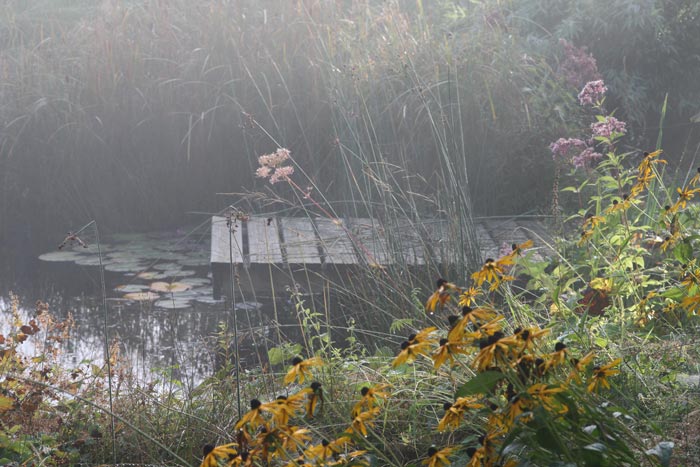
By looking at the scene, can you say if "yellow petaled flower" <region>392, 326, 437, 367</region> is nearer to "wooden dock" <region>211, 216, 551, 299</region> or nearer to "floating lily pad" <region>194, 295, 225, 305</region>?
"wooden dock" <region>211, 216, 551, 299</region>

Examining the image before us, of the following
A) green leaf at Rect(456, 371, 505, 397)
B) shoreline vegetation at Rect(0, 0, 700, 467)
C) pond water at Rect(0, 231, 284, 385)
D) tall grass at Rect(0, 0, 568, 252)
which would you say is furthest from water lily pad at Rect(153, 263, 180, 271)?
green leaf at Rect(456, 371, 505, 397)

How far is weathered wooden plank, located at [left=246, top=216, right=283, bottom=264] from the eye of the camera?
3.49m

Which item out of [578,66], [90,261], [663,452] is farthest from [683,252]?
[90,261]

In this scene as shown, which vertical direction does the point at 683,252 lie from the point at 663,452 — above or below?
above

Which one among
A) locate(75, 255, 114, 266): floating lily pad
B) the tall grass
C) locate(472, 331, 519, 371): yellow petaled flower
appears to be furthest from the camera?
the tall grass

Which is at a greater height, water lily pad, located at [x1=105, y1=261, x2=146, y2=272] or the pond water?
water lily pad, located at [x1=105, y1=261, x2=146, y2=272]

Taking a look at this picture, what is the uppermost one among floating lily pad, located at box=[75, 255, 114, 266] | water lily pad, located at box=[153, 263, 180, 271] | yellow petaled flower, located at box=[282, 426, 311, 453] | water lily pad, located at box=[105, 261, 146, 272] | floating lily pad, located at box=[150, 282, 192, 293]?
floating lily pad, located at box=[75, 255, 114, 266]

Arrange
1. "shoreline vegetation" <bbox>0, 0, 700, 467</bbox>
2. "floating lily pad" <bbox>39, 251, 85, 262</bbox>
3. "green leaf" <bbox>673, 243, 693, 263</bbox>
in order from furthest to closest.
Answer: "floating lily pad" <bbox>39, 251, 85, 262</bbox>
"green leaf" <bbox>673, 243, 693, 263</bbox>
"shoreline vegetation" <bbox>0, 0, 700, 467</bbox>

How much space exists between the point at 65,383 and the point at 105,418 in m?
0.26

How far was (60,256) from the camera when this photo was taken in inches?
184

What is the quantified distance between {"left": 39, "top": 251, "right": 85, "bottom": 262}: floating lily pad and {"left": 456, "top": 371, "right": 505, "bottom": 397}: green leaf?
12.5 feet

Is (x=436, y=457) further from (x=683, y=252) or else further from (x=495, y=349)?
(x=683, y=252)

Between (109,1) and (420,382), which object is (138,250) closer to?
(109,1)

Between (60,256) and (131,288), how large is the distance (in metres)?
0.86
